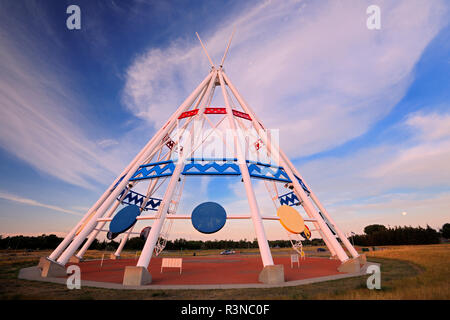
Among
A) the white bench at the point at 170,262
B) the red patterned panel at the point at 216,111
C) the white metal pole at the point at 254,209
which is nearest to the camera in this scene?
the white metal pole at the point at 254,209

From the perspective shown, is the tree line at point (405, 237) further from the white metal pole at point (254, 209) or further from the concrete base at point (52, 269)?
the concrete base at point (52, 269)

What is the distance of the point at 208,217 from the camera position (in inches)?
501

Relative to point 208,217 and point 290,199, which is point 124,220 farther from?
point 290,199

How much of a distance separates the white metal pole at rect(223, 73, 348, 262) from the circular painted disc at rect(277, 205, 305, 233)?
164 centimetres

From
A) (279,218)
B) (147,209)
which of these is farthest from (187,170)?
(147,209)

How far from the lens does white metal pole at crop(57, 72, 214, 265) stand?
1245cm

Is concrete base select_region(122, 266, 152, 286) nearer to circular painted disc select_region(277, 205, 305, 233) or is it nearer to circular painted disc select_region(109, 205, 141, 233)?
circular painted disc select_region(109, 205, 141, 233)

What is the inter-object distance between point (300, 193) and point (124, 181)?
42.1 ft

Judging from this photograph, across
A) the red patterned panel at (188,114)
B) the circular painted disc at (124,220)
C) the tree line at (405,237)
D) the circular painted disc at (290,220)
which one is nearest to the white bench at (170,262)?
the circular painted disc at (124,220)

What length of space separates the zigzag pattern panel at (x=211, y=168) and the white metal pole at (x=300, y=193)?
175 inches

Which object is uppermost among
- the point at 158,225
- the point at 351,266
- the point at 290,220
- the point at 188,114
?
the point at 188,114

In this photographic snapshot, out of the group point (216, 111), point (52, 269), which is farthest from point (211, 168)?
point (52, 269)

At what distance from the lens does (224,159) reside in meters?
15.0

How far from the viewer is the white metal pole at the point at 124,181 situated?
40.8 feet
